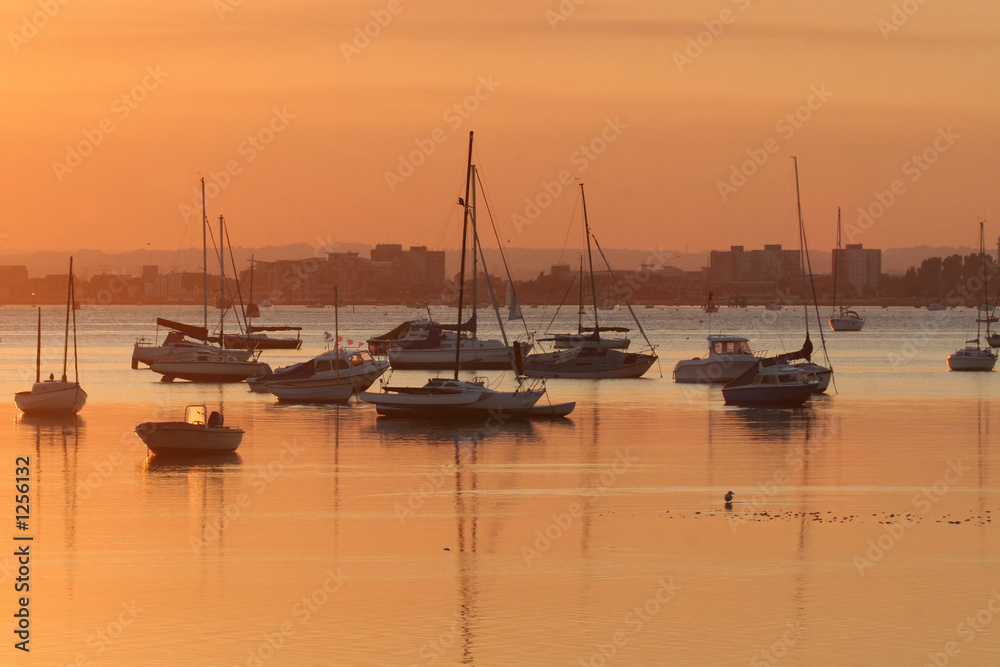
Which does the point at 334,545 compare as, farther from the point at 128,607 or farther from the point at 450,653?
the point at 450,653

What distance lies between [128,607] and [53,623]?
134 cm

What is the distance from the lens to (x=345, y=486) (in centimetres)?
3900

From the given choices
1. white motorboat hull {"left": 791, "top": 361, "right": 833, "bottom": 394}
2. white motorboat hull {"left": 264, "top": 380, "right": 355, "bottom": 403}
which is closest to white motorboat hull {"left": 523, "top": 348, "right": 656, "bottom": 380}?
white motorboat hull {"left": 791, "top": 361, "right": 833, "bottom": 394}

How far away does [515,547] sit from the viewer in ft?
97.0

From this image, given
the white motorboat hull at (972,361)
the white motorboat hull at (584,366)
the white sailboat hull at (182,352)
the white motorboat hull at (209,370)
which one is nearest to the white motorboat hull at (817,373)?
the white motorboat hull at (584,366)

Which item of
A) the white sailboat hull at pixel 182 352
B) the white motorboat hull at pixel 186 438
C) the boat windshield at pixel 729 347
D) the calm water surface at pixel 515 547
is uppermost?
the boat windshield at pixel 729 347

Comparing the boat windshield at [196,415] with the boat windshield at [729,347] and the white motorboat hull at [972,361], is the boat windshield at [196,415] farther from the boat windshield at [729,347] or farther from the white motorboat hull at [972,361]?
the white motorboat hull at [972,361]

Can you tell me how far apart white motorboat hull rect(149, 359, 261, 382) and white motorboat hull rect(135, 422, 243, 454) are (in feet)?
131

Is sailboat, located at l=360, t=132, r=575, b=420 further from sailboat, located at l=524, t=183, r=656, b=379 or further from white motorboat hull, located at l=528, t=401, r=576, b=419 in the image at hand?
sailboat, located at l=524, t=183, r=656, b=379

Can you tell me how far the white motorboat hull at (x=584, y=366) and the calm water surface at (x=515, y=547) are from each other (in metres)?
33.4

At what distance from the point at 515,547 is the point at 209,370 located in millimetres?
60690

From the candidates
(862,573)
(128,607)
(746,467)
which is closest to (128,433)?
(746,467)

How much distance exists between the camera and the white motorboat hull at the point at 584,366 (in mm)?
89938

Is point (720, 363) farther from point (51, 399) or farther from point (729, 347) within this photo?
point (51, 399)
